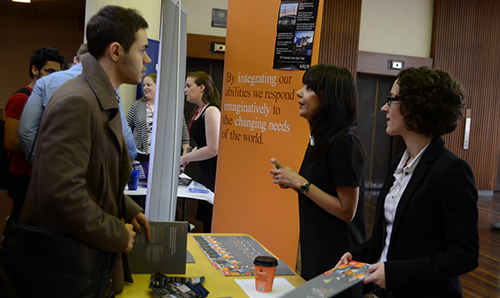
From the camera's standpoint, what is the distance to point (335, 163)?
1985 millimetres

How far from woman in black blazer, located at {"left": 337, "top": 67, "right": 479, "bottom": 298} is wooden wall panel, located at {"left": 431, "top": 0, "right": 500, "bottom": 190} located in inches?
335

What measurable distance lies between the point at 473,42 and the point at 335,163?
9118mm

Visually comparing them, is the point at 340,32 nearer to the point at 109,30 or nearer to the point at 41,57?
the point at 41,57

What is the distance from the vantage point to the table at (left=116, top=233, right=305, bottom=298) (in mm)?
1569

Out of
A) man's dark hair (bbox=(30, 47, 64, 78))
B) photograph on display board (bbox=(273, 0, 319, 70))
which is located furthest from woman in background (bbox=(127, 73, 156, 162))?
photograph on display board (bbox=(273, 0, 319, 70))

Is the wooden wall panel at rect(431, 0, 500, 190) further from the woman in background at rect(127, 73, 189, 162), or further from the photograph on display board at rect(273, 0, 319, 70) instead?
the photograph on display board at rect(273, 0, 319, 70)

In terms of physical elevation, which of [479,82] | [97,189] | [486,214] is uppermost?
[479,82]

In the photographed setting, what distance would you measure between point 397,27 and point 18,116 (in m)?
7.83

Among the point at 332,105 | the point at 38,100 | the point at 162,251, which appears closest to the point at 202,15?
the point at 38,100

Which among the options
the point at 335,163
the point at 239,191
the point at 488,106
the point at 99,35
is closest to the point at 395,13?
the point at 488,106

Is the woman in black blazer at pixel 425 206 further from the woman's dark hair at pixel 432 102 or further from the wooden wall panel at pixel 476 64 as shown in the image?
the wooden wall panel at pixel 476 64

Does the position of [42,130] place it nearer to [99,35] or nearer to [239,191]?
[99,35]

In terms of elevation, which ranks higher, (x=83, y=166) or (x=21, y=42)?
(x=21, y=42)

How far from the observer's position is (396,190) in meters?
1.67
